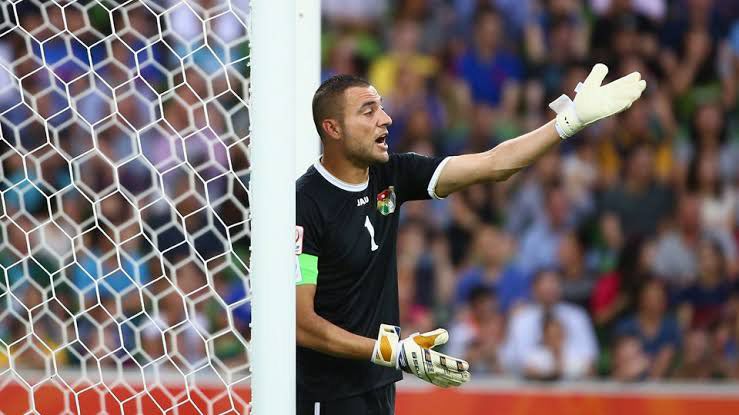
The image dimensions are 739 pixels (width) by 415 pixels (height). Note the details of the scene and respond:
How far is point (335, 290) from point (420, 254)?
14.0ft

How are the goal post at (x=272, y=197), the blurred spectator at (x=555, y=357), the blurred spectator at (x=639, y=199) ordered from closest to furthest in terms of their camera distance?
the goal post at (x=272, y=197)
the blurred spectator at (x=555, y=357)
the blurred spectator at (x=639, y=199)

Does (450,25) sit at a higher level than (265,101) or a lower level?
higher

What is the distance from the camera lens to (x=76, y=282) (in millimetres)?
7039

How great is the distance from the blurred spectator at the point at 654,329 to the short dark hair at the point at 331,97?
4331 mm

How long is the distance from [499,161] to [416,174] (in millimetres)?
342

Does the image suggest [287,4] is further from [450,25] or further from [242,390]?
[450,25]

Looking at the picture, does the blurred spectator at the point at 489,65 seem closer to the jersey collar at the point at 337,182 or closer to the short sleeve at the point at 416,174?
the short sleeve at the point at 416,174

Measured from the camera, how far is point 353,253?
13.4 feet

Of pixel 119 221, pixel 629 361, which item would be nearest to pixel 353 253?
pixel 119 221

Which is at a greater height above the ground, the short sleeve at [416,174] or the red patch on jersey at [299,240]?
the short sleeve at [416,174]

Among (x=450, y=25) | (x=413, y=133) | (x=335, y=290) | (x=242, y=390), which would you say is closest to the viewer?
(x=335, y=290)

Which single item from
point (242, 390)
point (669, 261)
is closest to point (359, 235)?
point (242, 390)

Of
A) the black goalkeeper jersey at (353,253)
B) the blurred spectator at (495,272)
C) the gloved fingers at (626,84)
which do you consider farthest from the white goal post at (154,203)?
the blurred spectator at (495,272)

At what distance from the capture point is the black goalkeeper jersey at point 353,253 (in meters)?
4.07
